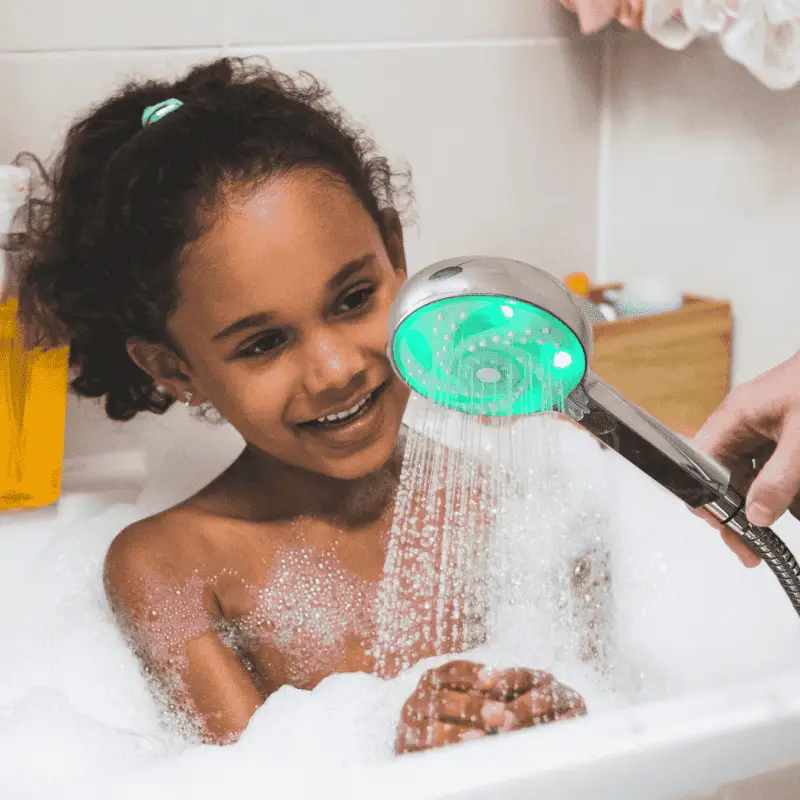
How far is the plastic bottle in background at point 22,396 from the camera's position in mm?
1021

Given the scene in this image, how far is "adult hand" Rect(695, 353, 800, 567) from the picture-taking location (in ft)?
1.86

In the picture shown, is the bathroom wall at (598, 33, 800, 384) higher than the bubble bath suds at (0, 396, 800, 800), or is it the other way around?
the bathroom wall at (598, 33, 800, 384)

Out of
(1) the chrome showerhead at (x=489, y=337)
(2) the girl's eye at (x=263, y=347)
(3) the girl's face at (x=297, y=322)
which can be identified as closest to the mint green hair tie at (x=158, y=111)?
(3) the girl's face at (x=297, y=322)

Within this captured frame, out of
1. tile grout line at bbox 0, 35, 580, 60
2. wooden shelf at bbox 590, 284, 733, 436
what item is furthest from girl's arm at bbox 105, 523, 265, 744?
wooden shelf at bbox 590, 284, 733, 436

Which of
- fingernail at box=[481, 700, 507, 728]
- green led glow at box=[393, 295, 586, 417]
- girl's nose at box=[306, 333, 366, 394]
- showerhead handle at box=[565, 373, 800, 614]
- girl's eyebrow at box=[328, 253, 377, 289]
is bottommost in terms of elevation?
fingernail at box=[481, 700, 507, 728]

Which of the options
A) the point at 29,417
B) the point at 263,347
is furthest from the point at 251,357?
the point at 29,417

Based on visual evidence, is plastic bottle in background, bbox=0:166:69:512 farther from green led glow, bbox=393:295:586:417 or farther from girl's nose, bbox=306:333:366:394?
green led glow, bbox=393:295:586:417

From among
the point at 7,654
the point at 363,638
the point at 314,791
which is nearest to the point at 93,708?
the point at 7,654

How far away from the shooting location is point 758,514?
1.76 ft

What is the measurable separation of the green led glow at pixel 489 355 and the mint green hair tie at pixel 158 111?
542 millimetres

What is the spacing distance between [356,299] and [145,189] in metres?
0.23

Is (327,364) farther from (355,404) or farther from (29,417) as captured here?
(29,417)

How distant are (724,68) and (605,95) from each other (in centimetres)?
21

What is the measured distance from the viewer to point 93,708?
92cm
